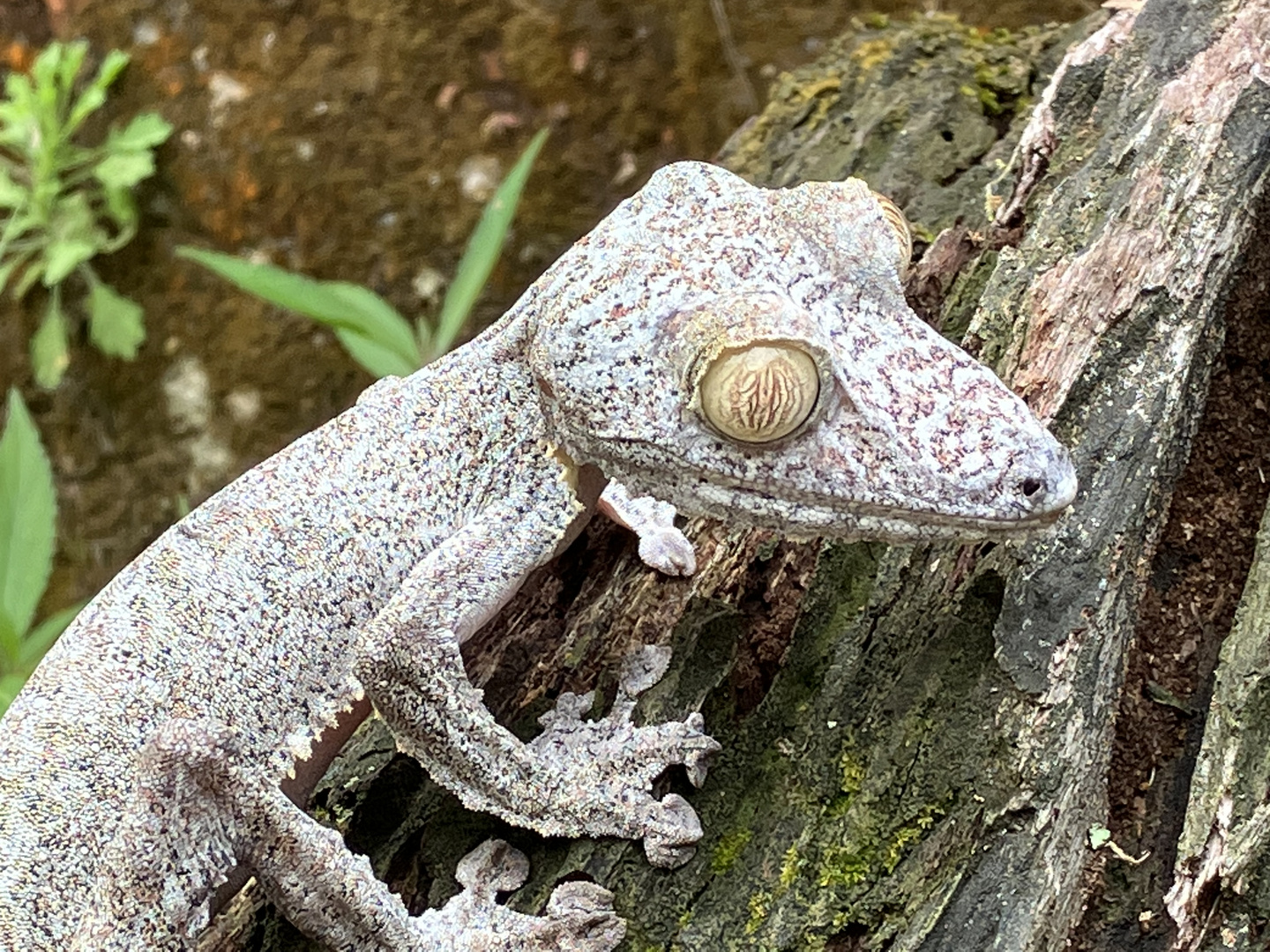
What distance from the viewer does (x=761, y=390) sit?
8.41ft

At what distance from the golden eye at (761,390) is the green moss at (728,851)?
3.46ft

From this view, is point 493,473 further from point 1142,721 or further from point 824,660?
point 1142,721

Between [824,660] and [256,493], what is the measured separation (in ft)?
5.30

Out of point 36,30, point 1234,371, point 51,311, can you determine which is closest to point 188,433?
point 51,311

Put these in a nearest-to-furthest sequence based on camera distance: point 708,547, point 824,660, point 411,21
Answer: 1. point 824,660
2. point 708,547
3. point 411,21

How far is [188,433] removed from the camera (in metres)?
7.32

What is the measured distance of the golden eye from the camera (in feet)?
8.38

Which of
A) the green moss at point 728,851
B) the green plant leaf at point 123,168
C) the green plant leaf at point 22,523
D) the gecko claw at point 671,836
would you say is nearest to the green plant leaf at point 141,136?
the green plant leaf at point 123,168

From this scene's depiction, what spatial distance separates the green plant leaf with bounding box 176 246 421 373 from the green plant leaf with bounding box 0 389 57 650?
3.20ft

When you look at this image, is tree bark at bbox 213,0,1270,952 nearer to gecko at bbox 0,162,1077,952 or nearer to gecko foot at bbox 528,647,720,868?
gecko foot at bbox 528,647,720,868

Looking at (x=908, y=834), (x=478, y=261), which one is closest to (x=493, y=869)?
(x=908, y=834)

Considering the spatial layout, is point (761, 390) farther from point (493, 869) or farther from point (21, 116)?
point (21, 116)

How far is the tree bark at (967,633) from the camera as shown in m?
2.77

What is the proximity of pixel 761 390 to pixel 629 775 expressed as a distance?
115cm
